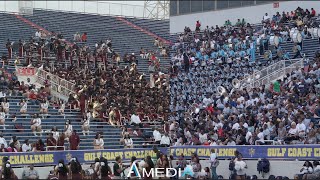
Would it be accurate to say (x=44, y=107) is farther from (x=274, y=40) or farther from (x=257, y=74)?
(x=274, y=40)

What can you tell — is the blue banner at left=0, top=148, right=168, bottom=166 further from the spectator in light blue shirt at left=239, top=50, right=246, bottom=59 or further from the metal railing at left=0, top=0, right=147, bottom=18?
the metal railing at left=0, top=0, right=147, bottom=18

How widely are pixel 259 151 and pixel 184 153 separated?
13.1 feet

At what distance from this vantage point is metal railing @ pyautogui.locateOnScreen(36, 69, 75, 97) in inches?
1527

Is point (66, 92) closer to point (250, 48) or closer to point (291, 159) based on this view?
point (250, 48)

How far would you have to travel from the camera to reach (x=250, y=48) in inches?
1620

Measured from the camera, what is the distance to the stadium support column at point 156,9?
200 ft

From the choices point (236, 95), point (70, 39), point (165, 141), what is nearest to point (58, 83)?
point (165, 141)

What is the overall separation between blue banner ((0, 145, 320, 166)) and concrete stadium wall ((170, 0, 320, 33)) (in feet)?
55.4

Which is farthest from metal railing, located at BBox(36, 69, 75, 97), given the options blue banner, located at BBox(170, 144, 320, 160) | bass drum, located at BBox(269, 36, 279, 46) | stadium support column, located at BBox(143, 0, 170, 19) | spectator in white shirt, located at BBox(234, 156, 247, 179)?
stadium support column, located at BBox(143, 0, 170, 19)

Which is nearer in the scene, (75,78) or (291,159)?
(291,159)

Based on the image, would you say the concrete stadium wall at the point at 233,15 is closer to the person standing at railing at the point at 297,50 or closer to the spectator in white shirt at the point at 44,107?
the person standing at railing at the point at 297,50

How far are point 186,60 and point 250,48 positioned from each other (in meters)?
→ 4.08

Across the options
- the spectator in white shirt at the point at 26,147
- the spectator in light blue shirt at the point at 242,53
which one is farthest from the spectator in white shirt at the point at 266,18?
the spectator in white shirt at the point at 26,147

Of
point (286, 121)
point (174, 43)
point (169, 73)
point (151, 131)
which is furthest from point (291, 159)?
point (174, 43)
